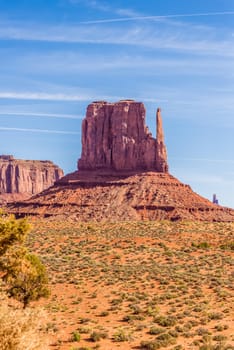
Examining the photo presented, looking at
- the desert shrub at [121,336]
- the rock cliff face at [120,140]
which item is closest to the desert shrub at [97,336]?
the desert shrub at [121,336]

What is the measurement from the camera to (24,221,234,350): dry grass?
2706cm

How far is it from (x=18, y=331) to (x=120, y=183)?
117180 mm

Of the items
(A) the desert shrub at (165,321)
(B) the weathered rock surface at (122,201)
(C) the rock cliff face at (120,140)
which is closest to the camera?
(A) the desert shrub at (165,321)

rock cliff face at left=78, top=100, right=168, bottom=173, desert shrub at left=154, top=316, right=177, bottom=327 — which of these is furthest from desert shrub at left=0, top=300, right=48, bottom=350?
rock cliff face at left=78, top=100, right=168, bottom=173

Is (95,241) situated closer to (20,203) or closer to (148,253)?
(148,253)

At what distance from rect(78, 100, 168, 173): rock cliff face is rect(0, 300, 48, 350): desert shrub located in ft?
413

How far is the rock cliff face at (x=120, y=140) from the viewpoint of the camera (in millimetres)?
141875

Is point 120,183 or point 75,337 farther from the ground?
point 120,183

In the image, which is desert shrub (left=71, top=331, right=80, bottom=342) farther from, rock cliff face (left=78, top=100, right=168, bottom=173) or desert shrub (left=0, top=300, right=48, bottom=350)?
rock cliff face (left=78, top=100, right=168, bottom=173)

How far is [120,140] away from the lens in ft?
483

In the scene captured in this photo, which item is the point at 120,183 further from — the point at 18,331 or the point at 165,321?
Result: the point at 18,331

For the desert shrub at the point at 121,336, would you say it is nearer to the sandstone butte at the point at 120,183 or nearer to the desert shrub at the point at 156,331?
the desert shrub at the point at 156,331

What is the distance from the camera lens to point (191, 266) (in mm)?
47344

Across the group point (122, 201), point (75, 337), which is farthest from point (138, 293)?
point (122, 201)
